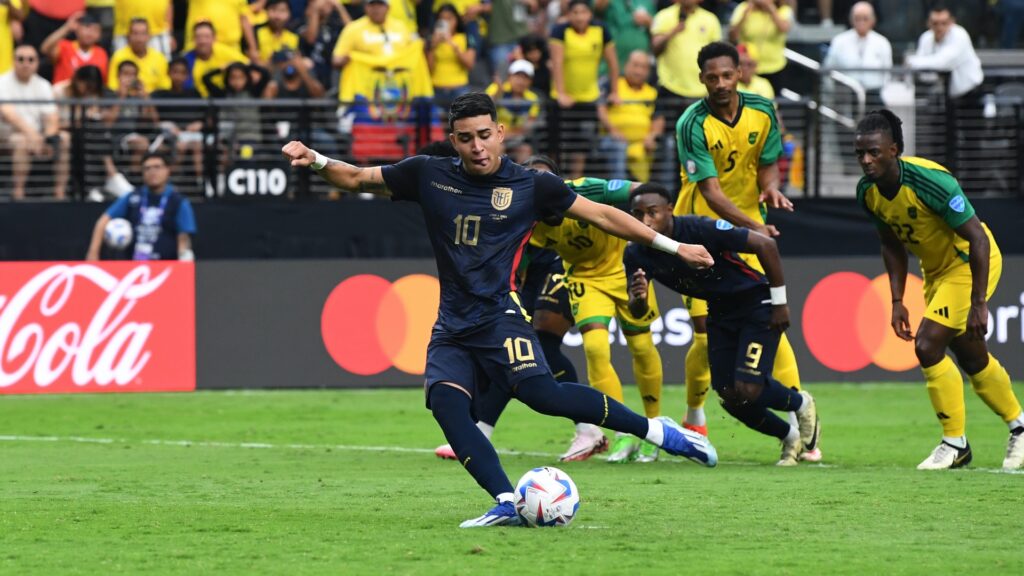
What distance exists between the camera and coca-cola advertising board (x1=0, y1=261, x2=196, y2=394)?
17094mm

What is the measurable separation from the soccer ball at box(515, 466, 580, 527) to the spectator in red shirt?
1252cm

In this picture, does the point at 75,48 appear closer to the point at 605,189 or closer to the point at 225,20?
the point at 225,20

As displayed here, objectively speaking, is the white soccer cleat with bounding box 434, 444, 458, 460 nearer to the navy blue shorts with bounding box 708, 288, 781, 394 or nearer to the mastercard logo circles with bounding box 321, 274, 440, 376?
the navy blue shorts with bounding box 708, 288, 781, 394

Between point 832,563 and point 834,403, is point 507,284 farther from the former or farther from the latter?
point 834,403

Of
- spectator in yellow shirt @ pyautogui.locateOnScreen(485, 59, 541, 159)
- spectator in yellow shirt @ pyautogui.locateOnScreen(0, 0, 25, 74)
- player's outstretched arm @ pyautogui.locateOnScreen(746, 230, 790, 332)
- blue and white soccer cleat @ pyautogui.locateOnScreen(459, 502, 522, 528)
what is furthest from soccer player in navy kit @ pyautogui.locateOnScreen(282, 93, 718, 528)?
spectator in yellow shirt @ pyautogui.locateOnScreen(0, 0, 25, 74)

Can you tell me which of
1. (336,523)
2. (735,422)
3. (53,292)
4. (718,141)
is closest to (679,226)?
(718,141)

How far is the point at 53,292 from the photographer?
56.4 ft

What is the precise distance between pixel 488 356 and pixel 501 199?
793 mm

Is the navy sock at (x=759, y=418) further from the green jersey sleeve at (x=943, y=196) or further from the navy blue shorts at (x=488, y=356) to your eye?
the navy blue shorts at (x=488, y=356)

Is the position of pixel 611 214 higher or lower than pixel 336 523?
higher

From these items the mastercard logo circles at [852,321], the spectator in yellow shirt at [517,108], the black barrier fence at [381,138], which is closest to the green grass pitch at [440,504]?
the mastercard logo circles at [852,321]

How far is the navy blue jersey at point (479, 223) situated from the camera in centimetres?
840

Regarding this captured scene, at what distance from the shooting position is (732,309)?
11.3 meters

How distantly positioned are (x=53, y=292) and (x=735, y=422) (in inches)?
282
